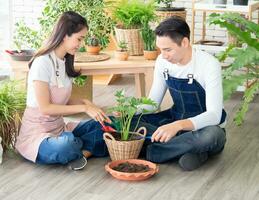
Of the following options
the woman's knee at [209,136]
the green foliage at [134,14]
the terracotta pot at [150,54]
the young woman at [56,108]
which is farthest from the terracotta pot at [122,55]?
the woman's knee at [209,136]

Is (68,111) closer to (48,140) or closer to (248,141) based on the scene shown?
(48,140)

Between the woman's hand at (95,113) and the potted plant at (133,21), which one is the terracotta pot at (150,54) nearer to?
the potted plant at (133,21)

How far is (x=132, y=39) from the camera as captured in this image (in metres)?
4.18

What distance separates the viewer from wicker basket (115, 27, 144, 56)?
4168 millimetres

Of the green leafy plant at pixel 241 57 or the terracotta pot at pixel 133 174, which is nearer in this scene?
the terracotta pot at pixel 133 174

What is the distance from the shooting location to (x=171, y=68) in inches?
135

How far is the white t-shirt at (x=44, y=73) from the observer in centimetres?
324

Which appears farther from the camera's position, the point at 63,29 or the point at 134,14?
the point at 134,14

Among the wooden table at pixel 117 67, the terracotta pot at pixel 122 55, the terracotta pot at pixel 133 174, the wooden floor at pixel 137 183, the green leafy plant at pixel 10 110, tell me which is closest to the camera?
the wooden floor at pixel 137 183

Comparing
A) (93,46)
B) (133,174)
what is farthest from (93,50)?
(133,174)

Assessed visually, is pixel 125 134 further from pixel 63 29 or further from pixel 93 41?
pixel 93 41

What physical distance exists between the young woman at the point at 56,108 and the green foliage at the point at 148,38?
2.60ft

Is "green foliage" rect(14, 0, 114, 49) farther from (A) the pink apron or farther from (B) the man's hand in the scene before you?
(B) the man's hand

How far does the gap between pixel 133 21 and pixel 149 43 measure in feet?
0.80
